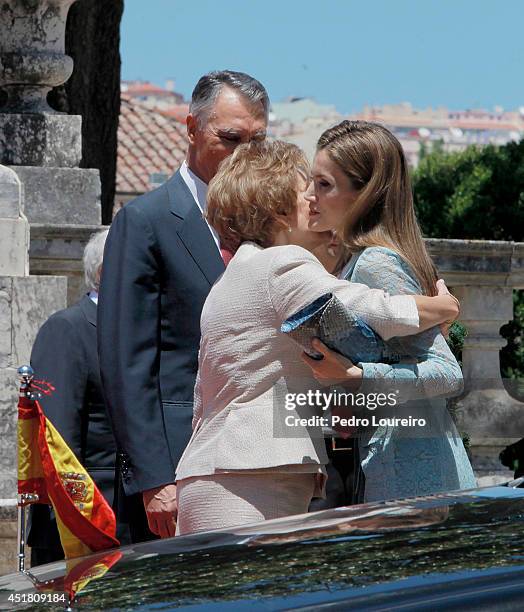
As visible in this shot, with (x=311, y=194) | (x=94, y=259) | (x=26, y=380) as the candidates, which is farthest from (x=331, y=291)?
(x=94, y=259)

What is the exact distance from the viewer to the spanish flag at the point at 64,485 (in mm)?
3883

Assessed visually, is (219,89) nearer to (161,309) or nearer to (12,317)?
(161,309)

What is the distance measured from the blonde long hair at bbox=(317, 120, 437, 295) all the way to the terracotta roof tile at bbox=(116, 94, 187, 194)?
27.5 metres

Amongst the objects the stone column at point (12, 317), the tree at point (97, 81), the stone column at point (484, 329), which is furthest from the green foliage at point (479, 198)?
the stone column at point (12, 317)

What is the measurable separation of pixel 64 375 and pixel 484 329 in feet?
9.06

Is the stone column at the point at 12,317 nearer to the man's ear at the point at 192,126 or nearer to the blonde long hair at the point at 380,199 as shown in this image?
the man's ear at the point at 192,126

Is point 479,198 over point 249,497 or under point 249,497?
over

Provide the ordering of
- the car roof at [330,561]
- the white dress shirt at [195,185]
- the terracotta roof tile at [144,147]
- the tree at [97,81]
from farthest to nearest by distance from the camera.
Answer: the terracotta roof tile at [144,147]
the tree at [97,81]
the white dress shirt at [195,185]
the car roof at [330,561]

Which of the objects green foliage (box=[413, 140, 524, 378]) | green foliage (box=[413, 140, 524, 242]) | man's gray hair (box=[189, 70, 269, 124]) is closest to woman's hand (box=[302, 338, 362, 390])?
man's gray hair (box=[189, 70, 269, 124])

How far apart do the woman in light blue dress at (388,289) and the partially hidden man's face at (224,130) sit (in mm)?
705

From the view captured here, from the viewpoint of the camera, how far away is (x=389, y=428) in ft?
11.1

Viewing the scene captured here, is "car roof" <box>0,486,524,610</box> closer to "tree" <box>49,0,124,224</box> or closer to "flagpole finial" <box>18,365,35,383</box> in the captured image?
"flagpole finial" <box>18,365,35,383</box>

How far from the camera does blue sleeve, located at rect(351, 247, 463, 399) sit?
10.9ft

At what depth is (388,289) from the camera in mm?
3416
